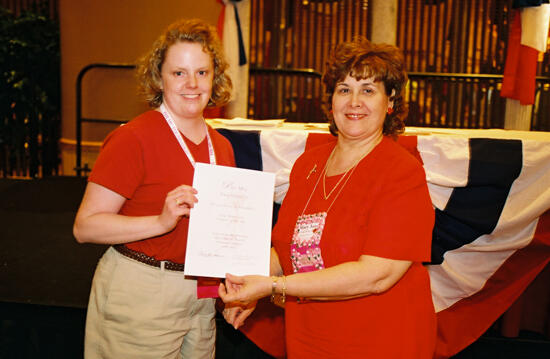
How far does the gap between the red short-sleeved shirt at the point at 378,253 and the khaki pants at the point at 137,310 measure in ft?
1.20

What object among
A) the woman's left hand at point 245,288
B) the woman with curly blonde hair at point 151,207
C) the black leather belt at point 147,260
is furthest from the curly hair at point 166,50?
the woman's left hand at point 245,288

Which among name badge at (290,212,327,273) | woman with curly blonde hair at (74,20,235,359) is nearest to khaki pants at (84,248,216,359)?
woman with curly blonde hair at (74,20,235,359)

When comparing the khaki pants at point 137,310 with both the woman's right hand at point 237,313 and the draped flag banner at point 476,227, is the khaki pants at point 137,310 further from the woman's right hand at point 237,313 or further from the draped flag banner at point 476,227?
the draped flag banner at point 476,227

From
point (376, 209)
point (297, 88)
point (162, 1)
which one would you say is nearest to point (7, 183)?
point (162, 1)

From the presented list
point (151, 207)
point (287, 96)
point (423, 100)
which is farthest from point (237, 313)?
point (423, 100)

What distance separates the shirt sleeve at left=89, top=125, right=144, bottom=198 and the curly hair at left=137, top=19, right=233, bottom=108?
8.2 inches

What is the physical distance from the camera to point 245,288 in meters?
1.40

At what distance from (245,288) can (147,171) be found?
1.44 ft

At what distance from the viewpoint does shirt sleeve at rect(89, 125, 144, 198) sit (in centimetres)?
142

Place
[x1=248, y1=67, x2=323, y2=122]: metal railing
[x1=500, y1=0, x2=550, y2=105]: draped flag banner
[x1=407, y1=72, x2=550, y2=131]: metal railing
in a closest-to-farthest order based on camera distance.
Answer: [x1=500, y1=0, x2=550, y2=105]: draped flag banner → [x1=407, y1=72, x2=550, y2=131]: metal railing → [x1=248, y1=67, x2=323, y2=122]: metal railing

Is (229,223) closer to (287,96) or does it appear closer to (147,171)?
(147,171)

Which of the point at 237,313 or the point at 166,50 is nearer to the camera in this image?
the point at 166,50

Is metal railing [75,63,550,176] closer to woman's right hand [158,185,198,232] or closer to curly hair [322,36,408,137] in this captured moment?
curly hair [322,36,408,137]

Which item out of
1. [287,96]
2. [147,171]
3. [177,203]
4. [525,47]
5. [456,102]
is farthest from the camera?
[287,96]
